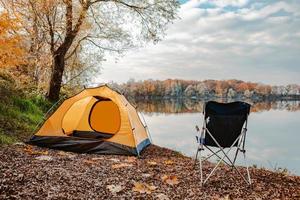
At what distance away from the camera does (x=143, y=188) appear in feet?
19.5

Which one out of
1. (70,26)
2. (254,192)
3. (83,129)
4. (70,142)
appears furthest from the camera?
(70,26)

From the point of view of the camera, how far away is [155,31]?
16.5 metres

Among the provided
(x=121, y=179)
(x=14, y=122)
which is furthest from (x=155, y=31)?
(x=121, y=179)

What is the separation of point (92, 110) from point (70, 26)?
528cm

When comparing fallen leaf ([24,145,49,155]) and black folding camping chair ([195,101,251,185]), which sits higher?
black folding camping chair ([195,101,251,185])

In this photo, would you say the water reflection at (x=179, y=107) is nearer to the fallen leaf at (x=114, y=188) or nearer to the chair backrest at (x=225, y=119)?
the chair backrest at (x=225, y=119)

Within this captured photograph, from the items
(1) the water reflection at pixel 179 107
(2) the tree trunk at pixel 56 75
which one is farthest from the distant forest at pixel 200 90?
(2) the tree trunk at pixel 56 75

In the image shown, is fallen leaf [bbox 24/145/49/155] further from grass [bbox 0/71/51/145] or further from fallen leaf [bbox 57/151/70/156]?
grass [bbox 0/71/51/145]

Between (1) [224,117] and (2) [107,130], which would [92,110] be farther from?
(1) [224,117]

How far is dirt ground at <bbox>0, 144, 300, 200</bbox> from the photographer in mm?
5535

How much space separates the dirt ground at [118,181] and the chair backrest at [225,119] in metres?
0.72

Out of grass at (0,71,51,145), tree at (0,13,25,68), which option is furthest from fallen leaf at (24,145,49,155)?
tree at (0,13,25,68)

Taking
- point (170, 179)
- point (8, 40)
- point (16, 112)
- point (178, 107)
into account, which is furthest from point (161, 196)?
point (178, 107)

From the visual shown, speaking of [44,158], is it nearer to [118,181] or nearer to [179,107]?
[118,181]
